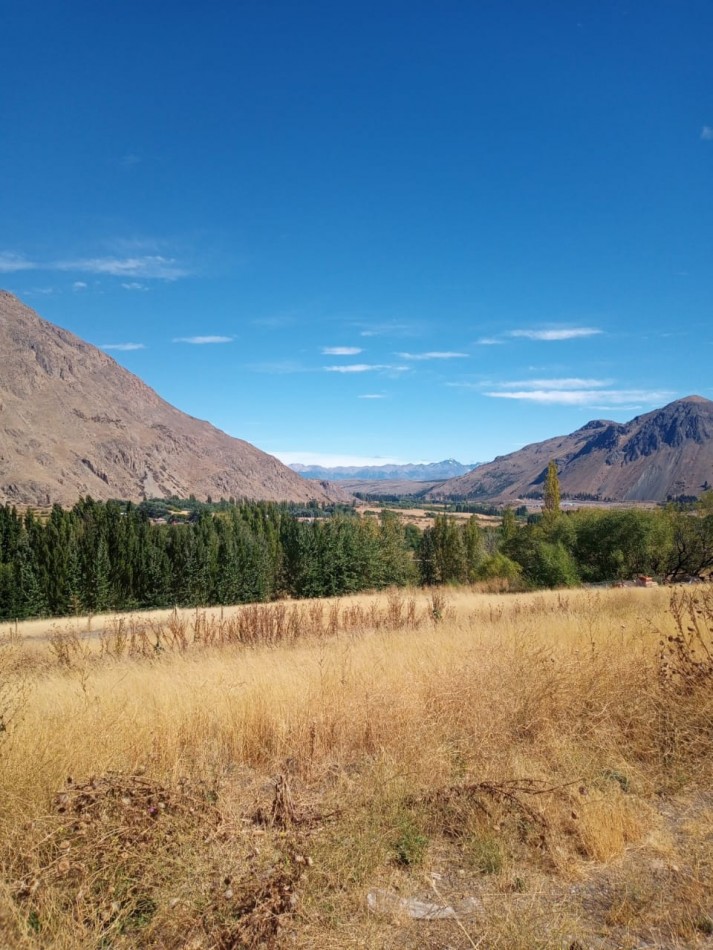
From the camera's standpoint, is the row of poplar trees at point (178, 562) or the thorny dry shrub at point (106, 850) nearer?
the thorny dry shrub at point (106, 850)

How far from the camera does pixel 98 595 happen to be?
55688 mm

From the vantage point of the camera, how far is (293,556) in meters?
76.9

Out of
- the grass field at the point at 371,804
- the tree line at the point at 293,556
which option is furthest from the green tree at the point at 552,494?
the grass field at the point at 371,804

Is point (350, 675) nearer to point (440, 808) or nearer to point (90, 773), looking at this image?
point (440, 808)

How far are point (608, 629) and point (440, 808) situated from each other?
4.00 m

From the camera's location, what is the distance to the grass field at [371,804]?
2428mm

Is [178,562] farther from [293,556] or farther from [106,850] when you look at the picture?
[106,850]

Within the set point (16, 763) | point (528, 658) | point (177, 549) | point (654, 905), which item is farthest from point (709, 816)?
point (177, 549)

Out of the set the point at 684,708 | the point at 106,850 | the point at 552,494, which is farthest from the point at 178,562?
the point at 106,850

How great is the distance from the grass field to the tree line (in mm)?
41285

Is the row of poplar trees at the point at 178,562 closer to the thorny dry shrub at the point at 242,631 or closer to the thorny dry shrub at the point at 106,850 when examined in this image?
the thorny dry shrub at the point at 242,631

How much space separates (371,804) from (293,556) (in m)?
74.6

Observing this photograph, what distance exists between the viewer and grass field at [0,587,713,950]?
7.97 ft

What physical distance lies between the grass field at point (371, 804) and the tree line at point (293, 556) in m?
41.3
